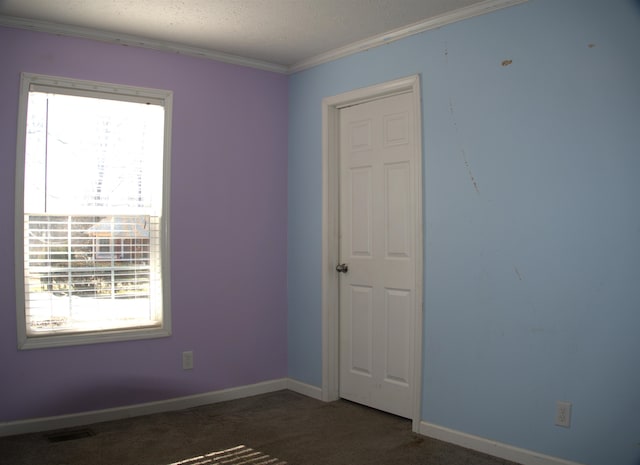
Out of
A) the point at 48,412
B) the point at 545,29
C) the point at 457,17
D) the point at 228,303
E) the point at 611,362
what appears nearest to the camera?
the point at 611,362

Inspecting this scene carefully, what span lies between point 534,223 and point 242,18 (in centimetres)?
209

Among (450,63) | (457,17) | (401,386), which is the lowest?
(401,386)

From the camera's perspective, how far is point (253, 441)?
342cm

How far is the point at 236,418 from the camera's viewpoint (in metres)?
3.85

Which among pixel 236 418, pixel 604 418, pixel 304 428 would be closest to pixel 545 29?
pixel 604 418

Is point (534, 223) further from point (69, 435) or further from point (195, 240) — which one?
point (69, 435)

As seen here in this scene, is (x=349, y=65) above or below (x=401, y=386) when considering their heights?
above

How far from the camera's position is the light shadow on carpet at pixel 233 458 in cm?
309

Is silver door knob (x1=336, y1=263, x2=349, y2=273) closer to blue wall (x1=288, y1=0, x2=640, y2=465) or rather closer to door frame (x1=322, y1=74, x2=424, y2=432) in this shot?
door frame (x1=322, y1=74, x2=424, y2=432)

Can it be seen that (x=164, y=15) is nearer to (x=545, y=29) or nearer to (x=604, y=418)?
(x=545, y=29)

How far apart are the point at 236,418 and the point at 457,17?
114 inches

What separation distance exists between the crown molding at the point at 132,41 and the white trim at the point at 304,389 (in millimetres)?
2470

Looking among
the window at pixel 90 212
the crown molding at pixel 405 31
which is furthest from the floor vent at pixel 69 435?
the crown molding at pixel 405 31

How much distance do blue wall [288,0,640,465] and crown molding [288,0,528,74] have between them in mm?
43
